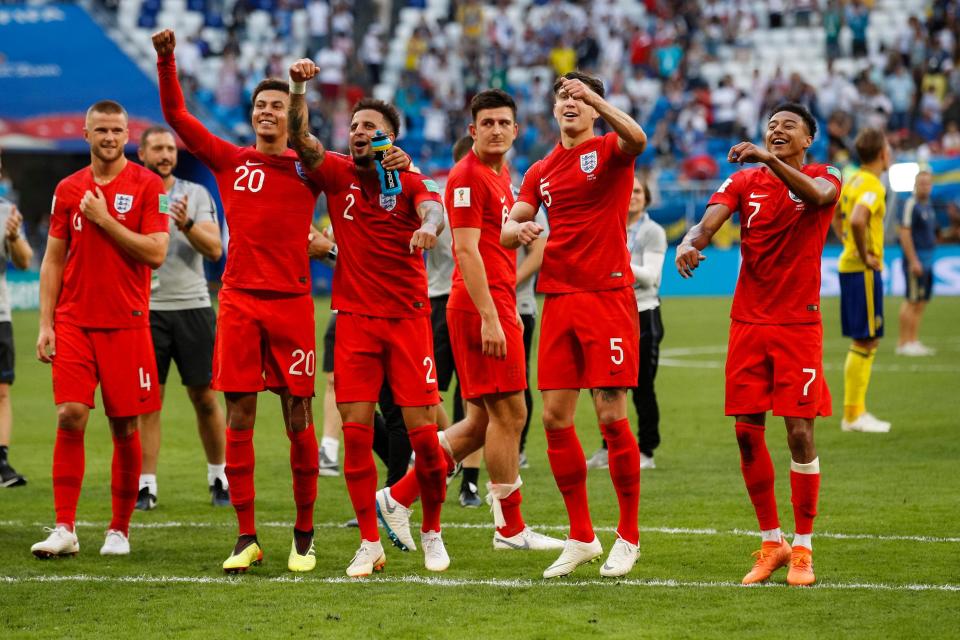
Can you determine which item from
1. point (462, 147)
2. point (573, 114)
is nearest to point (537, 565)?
point (573, 114)

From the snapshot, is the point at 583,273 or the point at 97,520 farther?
the point at 97,520

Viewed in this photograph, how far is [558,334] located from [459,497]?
2.55m

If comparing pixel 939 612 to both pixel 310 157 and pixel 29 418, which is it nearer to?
pixel 310 157

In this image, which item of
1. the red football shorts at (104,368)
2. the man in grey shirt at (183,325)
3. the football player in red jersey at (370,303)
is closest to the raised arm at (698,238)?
the football player in red jersey at (370,303)

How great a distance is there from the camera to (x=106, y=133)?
7527mm

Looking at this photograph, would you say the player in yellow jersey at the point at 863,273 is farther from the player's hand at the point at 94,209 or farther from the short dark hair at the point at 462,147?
the player's hand at the point at 94,209

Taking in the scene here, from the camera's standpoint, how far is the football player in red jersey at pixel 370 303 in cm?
701

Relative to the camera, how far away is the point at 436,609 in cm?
612

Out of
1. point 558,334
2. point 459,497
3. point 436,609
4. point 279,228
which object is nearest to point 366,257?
point 279,228

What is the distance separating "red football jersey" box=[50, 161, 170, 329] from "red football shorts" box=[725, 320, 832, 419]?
10.2 ft

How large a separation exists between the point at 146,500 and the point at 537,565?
3094 millimetres

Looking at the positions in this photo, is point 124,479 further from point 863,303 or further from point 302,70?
point 863,303

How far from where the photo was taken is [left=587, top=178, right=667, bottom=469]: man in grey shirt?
10258 mm

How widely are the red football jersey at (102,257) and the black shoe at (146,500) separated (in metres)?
1.90
